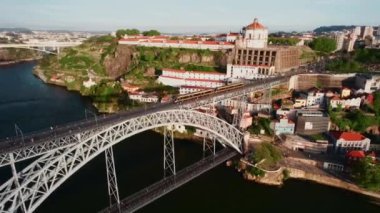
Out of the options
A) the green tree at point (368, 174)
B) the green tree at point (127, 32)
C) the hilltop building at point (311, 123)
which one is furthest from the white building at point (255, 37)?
the green tree at point (127, 32)

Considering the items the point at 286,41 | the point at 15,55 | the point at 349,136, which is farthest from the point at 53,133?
the point at 15,55

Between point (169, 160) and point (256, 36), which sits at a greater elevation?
point (256, 36)

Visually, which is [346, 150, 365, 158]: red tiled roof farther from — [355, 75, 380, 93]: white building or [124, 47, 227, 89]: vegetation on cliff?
[124, 47, 227, 89]: vegetation on cliff

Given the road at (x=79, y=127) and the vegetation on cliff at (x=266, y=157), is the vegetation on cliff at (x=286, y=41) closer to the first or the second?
the vegetation on cliff at (x=266, y=157)

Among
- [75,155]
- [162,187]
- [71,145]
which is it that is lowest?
[162,187]

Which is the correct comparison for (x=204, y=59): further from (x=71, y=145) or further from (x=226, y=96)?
(x=71, y=145)

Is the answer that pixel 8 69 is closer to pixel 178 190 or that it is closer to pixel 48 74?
pixel 48 74

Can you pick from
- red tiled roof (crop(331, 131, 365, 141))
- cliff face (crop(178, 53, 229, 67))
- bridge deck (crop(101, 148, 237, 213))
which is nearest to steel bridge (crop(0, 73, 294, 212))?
bridge deck (crop(101, 148, 237, 213))

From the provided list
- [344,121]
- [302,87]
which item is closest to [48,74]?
[302,87]
